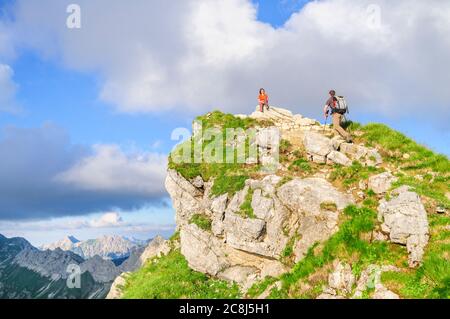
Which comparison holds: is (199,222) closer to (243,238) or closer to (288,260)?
(243,238)

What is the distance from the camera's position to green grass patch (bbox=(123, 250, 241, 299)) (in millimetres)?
24234

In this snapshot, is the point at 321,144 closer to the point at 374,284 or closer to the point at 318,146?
the point at 318,146

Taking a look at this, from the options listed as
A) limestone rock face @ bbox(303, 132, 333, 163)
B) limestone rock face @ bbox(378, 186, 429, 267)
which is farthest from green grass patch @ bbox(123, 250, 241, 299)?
limestone rock face @ bbox(303, 132, 333, 163)

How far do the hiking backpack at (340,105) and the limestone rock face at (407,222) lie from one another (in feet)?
37.3

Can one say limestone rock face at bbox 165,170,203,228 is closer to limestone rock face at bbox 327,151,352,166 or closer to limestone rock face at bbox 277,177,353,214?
limestone rock face at bbox 277,177,353,214

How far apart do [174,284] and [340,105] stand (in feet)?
65.1

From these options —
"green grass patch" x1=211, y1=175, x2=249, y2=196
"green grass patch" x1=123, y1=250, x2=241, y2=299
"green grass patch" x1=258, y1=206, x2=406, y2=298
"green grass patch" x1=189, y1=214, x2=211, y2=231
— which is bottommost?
"green grass patch" x1=123, y1=250, x2=241, y2=299

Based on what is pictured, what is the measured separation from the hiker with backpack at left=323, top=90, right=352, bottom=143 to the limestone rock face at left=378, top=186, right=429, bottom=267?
10616 millimetres

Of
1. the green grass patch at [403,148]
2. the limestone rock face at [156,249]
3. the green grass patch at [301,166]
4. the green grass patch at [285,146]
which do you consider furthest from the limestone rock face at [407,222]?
the limestone rock face at [156,249]

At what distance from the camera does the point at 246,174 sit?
28.9m

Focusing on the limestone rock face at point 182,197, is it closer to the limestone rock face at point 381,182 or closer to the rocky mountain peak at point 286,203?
the rocky mountain peak at point 286,203

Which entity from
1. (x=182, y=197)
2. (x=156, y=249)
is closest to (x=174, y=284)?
(x=182, y=197)

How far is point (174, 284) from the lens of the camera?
25.6m

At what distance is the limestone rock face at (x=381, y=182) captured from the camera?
2341cm
